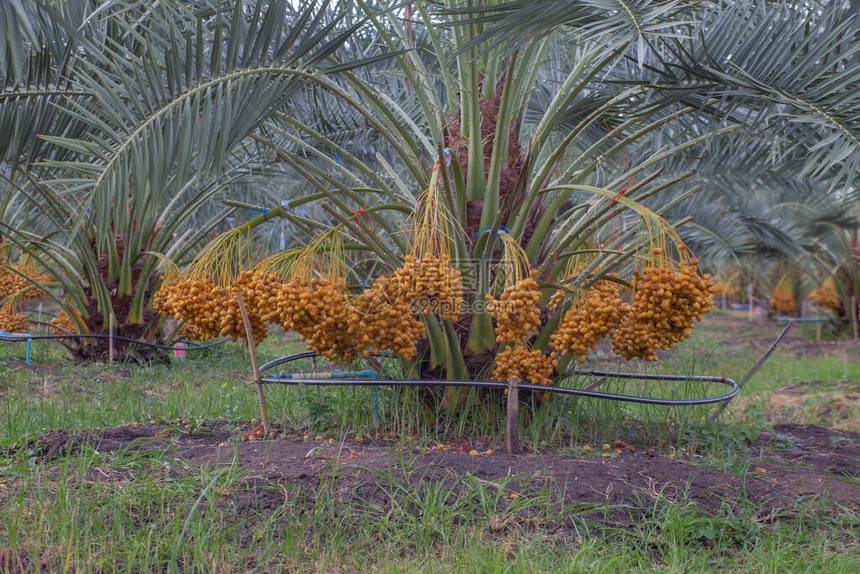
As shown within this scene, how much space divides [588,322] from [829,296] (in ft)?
34.8

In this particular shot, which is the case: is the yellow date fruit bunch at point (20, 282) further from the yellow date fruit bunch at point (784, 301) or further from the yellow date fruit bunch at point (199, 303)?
the yellow date fruit bunch at point (784, 301)

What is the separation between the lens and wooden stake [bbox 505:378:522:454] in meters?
3.04

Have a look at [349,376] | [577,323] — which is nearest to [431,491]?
[577,323]

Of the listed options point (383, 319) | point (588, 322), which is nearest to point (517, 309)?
point (588, 322)

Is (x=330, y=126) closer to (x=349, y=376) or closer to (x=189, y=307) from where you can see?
(x=349, y=376)

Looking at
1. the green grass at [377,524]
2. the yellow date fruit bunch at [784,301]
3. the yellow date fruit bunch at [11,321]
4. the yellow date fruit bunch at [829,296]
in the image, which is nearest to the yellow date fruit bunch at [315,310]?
the green grass at [377,524]

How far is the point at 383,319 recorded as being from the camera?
2.78 m

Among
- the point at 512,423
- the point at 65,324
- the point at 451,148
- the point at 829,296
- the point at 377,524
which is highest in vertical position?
the point at 451,148

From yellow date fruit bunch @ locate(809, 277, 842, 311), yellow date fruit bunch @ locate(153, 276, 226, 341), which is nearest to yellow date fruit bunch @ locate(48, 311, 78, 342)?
yellow date fruit bunch @ locate(153, 276, 226, 341)

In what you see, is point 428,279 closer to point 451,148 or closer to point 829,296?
point 451,148

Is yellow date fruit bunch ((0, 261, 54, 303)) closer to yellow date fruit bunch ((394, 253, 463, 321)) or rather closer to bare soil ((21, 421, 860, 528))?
bare soil ((21, 421, 860, 528))

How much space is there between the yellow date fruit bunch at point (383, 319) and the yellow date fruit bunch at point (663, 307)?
0.83 meters

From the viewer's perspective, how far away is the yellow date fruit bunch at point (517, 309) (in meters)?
2.71

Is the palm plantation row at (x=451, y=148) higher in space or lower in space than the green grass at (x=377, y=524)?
higher
